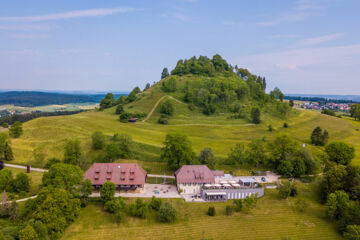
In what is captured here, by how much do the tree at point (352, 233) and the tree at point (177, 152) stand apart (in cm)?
3893

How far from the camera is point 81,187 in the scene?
165ft

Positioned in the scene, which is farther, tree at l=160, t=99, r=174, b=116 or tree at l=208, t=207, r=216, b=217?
tree at l=160, t=99, r=174, b=116

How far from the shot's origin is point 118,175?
2274 inches

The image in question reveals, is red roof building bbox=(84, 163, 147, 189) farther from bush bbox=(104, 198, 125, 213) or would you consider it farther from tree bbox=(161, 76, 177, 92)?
tree bbox=(161, 76, 177, 92)

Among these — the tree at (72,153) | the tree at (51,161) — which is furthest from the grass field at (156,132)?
the tree at (72,153)

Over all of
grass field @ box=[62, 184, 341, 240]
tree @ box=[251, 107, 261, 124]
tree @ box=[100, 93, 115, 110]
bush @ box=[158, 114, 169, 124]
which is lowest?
grass field @ box=[62, 184, 341, 240]

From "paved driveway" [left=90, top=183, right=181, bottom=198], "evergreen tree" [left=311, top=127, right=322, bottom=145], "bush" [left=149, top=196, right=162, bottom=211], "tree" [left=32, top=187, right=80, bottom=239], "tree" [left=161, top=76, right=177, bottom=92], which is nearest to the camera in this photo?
"tree" [left=32, top=187, right=80, bottom=239]

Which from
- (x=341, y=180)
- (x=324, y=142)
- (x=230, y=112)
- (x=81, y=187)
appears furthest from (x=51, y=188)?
(x=230, y=112)

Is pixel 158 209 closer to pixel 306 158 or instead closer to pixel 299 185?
pixel 299 185

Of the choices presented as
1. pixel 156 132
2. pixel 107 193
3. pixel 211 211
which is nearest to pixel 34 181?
pixel 107 193

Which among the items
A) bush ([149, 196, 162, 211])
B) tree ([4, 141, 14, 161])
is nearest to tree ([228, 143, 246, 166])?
bush ([149, 196, 162, 211])

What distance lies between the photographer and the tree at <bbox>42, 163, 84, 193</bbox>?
48000mm

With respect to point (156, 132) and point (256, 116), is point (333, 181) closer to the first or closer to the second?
point (256, 116)

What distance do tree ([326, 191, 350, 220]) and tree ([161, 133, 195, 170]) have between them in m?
35.5
